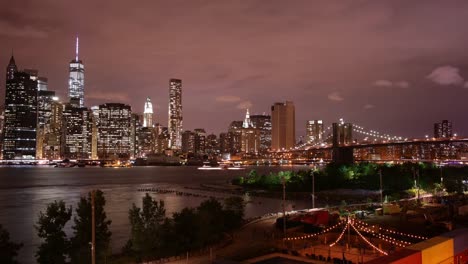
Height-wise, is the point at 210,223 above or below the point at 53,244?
above

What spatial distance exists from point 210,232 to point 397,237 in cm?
841

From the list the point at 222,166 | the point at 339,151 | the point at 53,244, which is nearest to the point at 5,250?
the point at 53,244

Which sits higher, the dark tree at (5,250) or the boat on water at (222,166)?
the dark tree at (5,250)

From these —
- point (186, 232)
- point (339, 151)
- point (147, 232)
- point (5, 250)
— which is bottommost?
point (5, 250)

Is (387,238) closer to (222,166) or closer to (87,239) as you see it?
(87,239)

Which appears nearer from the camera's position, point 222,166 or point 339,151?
Answer: point 339,151

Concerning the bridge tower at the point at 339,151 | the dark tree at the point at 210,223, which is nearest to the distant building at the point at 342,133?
the bridge tower at the point at 339,151

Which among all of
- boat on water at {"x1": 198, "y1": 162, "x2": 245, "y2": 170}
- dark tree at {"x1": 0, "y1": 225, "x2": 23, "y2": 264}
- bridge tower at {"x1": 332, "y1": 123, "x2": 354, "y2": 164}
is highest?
bridge tower at {"x1": 332, "y1": 123, "x2": 354, "y2": 164}

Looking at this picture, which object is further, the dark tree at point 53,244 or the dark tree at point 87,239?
the dark tree at point 53,244

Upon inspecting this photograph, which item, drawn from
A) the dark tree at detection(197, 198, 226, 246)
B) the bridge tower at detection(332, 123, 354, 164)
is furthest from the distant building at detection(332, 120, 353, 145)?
the dark tree at detection(197, 198, 226, 246)

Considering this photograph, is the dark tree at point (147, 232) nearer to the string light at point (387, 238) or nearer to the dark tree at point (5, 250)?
the dark tree at point (5, 250)

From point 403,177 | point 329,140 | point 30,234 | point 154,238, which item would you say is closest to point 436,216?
point 154,238

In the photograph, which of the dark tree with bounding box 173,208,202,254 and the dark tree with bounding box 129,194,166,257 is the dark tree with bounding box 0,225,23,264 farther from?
the dark tree with bounding box 173,208,202,254

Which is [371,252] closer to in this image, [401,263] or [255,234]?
[255,234]
